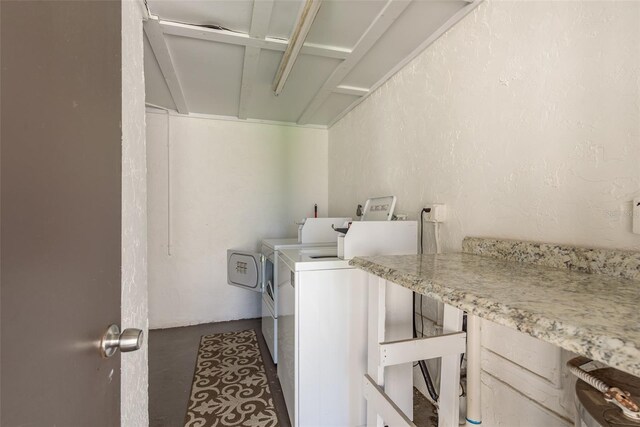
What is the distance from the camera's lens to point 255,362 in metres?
2.30

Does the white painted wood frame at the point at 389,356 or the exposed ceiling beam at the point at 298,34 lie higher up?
the exposed ceiling beam at the point at 298,34

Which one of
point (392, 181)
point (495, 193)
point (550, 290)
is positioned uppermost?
point (392, 181)

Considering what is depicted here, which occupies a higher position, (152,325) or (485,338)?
(485,338)

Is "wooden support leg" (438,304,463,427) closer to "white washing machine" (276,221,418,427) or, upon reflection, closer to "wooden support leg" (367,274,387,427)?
"wooden support leg" (367,274,387,427)

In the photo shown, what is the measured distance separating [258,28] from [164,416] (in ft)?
7.79

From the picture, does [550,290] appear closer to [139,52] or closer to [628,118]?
[628,118]

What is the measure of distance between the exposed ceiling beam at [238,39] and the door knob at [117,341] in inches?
64.9

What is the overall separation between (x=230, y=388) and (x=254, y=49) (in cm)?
229

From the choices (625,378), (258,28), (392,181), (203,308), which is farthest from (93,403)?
(203,308)

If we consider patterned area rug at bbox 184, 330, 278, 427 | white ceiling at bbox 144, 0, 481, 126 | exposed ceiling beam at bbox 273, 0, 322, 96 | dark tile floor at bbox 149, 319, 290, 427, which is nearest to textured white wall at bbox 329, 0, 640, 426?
white ceiling at bbox 144, 0, 481, 126

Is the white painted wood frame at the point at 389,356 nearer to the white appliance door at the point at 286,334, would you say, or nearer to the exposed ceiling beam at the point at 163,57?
the white appliance door at the point at 286,334

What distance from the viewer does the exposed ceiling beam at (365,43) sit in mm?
1396

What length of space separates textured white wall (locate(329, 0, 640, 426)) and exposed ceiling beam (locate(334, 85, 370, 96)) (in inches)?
21.3

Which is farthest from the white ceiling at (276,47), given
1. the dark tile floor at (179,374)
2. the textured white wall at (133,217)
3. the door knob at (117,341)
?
the dark tile floor at (179,374)
